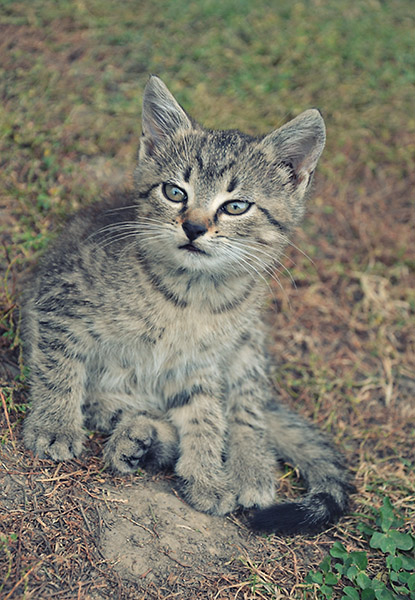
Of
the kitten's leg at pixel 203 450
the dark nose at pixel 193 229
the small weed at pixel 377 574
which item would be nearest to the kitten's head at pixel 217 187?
the dark nose at pixel 193 229

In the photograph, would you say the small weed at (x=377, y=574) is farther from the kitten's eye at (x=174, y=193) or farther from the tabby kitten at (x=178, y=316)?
the kitten's eye at (x=174, y=193)

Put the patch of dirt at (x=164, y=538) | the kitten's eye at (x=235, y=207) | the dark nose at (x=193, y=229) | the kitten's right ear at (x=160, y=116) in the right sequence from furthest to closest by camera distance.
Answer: the kitten's right ear at (x=160, y=116) < the kitten's eye at (x=235, y=207) < the dark nose at (x=193, y=229) < the patch of dirt at (x=164, y=538)

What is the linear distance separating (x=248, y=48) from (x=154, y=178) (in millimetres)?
3364

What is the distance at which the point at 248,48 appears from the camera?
228 inches

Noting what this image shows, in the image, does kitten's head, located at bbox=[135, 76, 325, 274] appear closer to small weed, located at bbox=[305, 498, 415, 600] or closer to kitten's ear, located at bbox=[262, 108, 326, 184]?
kitten's ear, located at bbox=[262, 108, 326, 184]

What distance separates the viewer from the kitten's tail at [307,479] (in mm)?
2873

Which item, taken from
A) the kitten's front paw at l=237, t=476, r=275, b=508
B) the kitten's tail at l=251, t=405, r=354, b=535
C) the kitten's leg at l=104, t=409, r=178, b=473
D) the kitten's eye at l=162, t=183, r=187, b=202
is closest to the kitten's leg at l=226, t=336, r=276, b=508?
the kitten's front paw at l=237, t=476, r=275, b=508

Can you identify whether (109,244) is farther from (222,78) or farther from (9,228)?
(222,78)

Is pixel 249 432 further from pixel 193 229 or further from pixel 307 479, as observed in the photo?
pixel 193 229

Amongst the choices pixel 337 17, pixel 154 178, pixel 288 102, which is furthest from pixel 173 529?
pixel 337 17

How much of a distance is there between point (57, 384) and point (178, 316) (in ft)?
2.24

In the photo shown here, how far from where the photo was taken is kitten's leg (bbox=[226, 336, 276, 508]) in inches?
120

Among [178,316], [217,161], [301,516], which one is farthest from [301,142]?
[301,516]

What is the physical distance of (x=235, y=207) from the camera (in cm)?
286
